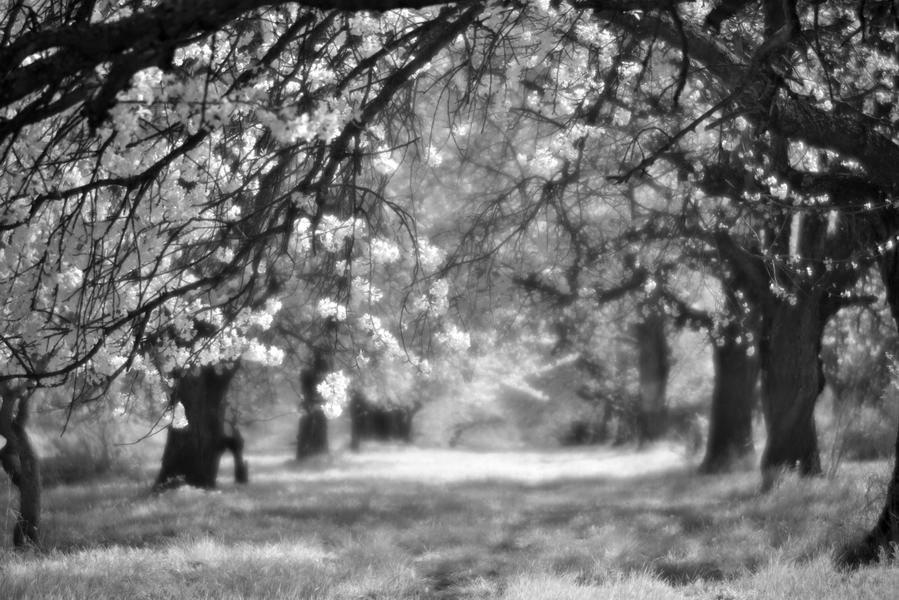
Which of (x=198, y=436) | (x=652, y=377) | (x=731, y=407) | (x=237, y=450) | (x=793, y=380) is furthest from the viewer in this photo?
(x=652, y=377)

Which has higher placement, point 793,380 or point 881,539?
point 793,380

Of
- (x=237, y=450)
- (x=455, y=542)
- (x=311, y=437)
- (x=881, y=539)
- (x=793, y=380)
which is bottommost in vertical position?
(x=455, y=542)

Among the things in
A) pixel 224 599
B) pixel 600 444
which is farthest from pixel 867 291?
pixel 600 444

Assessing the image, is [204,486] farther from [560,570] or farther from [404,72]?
[404,72]

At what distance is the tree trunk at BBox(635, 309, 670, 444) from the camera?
3038 centimetres

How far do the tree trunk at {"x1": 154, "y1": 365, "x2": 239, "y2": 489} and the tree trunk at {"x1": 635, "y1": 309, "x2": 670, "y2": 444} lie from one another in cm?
1157

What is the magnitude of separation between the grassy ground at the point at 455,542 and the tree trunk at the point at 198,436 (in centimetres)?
70

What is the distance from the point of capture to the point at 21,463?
1138 cm

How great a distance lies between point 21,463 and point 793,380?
39.4ft

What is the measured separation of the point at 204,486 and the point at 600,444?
2952 cm

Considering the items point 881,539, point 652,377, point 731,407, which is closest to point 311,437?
point 652,377

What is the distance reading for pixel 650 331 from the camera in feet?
96.5

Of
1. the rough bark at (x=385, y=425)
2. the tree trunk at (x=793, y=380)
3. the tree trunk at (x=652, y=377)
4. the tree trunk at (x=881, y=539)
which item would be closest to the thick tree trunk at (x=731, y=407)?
the tree trunk at (x=793, y=380)

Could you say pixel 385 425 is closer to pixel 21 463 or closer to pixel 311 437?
pixel 311 437
